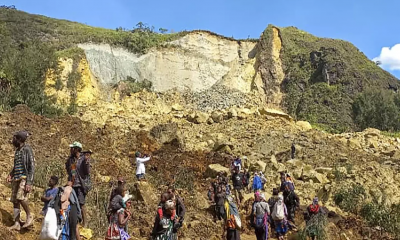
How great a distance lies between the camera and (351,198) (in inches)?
512

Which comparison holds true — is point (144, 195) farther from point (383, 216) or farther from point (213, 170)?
point (383, 216)

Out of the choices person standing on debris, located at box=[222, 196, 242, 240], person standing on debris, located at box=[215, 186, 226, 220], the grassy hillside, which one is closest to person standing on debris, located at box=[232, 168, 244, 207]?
person standing on debris, located at box=[215, 186, 226, 220]

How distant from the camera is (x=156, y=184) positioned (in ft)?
43.3

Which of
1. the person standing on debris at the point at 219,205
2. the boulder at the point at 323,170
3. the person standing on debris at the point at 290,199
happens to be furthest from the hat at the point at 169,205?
the boulder at the point at 323,170

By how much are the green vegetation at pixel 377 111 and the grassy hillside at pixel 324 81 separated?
1022 millimetres

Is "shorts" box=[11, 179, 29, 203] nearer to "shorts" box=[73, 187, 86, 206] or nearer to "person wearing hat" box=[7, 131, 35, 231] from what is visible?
"person wearing hat" box=[7, 131, 35, 231]

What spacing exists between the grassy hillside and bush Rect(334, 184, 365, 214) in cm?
2179

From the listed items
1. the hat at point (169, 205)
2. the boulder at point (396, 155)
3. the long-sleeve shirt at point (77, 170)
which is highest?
the boulder at point (396, 155)

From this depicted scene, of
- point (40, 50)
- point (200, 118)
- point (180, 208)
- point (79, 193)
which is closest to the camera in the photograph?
point (180, 208)

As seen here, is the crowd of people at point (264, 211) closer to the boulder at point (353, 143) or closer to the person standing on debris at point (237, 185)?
the person standing on debris at point (237, 185)

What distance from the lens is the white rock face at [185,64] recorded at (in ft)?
107

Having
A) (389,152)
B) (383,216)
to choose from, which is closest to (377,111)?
(389,152)

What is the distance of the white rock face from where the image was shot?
3259 centimetres

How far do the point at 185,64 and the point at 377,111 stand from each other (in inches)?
677
